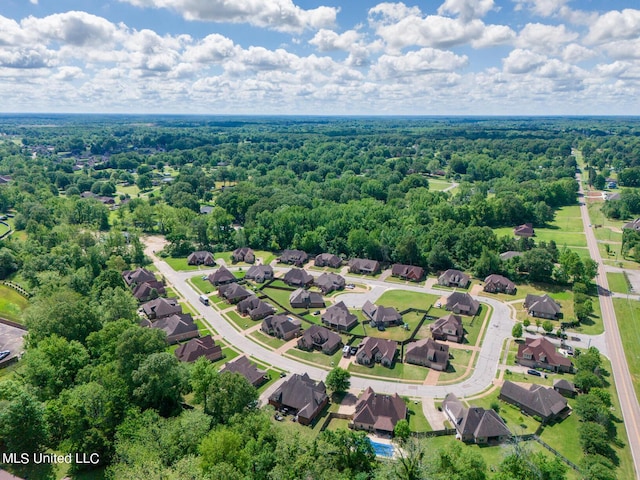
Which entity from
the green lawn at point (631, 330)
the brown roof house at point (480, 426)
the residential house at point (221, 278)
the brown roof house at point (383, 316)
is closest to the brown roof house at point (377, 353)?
the brown roof house at point (383, 316)

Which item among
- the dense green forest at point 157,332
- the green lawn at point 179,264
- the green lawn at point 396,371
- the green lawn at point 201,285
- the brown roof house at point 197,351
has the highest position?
the dense green forest at point 157,332

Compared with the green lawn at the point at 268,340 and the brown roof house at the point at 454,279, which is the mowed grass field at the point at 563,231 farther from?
the green lawn at the point at 268,340

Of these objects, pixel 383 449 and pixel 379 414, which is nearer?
pixel 383 449

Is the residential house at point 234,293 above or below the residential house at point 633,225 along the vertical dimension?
below

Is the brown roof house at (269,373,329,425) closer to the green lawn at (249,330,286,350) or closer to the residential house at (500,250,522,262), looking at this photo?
the green lawn at (249,330,286,350)

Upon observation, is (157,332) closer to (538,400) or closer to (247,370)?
(247,370)

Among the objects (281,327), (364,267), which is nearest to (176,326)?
(281,327)
